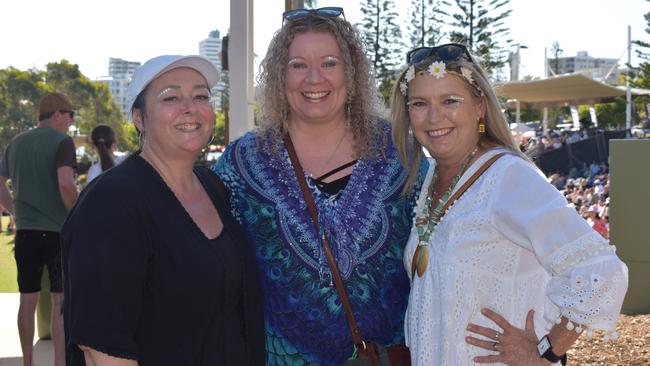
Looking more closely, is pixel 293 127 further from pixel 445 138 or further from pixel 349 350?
pixel 349 350

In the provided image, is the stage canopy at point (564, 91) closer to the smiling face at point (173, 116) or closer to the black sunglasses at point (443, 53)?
the black sunglasses at point (443, 53)

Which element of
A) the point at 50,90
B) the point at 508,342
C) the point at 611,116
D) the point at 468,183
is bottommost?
the point at 508,342

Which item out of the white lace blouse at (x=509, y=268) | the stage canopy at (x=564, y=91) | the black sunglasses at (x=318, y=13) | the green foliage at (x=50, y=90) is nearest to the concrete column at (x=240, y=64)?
the black sunglasses at (x=318, y=13)

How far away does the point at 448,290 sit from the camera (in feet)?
7.68

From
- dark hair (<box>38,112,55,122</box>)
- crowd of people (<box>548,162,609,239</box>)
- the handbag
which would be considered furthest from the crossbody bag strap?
crowd of people (<box>548,162,609,239</box>)

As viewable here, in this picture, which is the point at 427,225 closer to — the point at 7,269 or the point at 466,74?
the point at 466,74

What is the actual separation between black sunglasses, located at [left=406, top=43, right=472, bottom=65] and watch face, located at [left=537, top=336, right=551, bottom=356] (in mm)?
1006

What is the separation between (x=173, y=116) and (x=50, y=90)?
46.4 metres

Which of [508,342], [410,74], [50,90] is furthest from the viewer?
[50,90]

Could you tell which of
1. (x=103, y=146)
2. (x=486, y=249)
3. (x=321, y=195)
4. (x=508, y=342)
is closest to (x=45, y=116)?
(x=103, y=146)

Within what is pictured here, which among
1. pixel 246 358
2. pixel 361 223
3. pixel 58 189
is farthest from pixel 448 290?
pixel 58 189

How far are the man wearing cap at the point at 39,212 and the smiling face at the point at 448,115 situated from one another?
4016mm

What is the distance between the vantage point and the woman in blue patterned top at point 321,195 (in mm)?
2695

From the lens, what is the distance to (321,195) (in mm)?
2793
